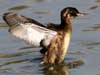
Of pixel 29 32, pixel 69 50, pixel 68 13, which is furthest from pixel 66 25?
pixel 69 50

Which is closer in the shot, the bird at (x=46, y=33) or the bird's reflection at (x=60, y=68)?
the bird at (x=46, y=33)

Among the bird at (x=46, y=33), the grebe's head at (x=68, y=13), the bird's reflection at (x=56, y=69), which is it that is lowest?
the bird's reflection at (x=56, y=69)

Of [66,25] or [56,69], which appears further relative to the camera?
[56,69]

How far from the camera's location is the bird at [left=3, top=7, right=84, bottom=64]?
10.9 m

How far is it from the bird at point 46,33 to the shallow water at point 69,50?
28 cm

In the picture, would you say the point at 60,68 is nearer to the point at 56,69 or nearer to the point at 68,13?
the point at 56,69

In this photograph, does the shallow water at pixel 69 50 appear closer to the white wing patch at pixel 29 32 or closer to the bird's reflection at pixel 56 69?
the bird's reflection at pixel 56 69

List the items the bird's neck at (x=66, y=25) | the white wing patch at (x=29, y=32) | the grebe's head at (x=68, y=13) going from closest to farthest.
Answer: the white wing patch at (x=29, y=32), the bird's neck at (x=66, y=25), the grebe's head at (x=68, y=13)

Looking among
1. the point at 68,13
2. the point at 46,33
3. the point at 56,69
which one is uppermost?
the point at 68,13

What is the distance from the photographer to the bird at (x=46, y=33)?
10930 millimetres

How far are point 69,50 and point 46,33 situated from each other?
1301 mm

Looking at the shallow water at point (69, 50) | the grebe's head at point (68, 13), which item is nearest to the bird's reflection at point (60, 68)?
the shallow water at point (69, 50)

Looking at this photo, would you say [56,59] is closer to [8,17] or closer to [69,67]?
[69,67]

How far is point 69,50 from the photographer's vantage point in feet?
39.9
